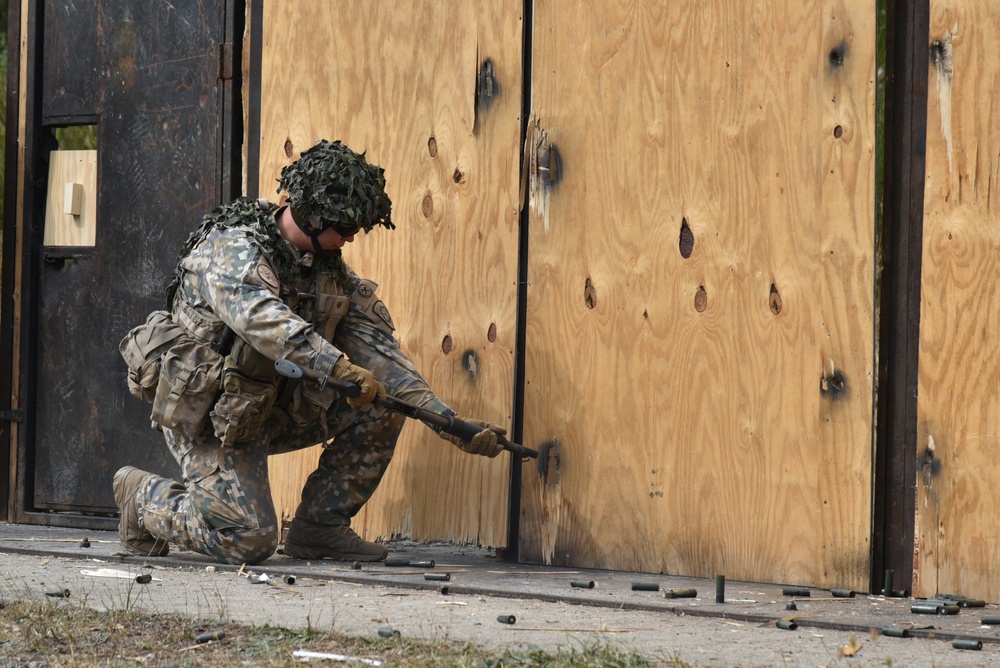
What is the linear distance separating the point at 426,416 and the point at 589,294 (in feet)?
2.63

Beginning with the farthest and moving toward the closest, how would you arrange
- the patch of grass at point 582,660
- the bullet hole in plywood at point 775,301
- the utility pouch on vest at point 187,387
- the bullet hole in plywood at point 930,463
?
the utility pouch on vest at point 187,387 < the bullet hole in plywood at point 775,301 < the bullet hole in plywood at point 930,463 < the patch of grass at point 582,660

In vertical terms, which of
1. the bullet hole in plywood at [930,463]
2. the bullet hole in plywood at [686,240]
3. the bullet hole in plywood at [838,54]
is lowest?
the bullet hole in plywood at [930,463]

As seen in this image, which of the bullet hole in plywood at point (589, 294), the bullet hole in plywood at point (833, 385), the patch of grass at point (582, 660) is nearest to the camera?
the patch of grass at point (582, 660)

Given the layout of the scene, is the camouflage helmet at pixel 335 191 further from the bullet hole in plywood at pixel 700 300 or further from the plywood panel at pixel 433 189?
the bullet hole in plywood at pixel 700 300

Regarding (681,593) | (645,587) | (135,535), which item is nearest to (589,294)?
(645,587)

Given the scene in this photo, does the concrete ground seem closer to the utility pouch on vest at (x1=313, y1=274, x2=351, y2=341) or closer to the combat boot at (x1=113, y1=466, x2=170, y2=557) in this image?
the combat boot at (x1=113, y1=466, x2=170, y2=557)

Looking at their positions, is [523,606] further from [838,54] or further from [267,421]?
[838,54]

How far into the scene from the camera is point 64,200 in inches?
246

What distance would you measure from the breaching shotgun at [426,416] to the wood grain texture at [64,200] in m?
2.07

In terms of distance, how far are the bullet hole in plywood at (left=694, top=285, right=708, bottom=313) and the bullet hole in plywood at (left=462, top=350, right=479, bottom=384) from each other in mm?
983

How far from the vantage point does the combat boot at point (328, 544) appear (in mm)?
5043

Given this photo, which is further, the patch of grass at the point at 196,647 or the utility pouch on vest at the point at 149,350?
the utility pouch on vest at the point at 149,350

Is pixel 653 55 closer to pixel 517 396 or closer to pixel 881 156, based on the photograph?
pixel 881 156

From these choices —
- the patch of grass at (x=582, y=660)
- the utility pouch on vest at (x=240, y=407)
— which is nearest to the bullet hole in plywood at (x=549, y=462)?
the utility pouch on vest at (x=240, y=407)
